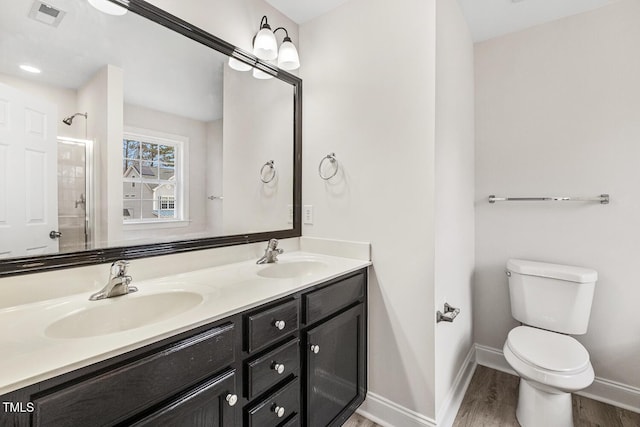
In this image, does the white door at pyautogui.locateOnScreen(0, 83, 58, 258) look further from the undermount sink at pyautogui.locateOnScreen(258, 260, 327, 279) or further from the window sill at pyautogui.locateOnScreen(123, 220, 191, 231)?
the undermount sink at pyautogui.locateOnScreen(258, 260, 327, 279)

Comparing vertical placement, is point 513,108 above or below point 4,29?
above

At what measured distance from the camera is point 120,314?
1025mm

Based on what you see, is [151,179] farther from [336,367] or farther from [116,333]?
[336,367]

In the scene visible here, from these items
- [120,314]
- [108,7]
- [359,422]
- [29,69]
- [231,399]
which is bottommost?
[359,422]

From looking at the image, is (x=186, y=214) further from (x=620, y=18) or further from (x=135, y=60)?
(x=620, y=18)

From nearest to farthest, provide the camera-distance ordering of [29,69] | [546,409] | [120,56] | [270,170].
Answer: [29,69], [120,56], [546,409], [270,170]

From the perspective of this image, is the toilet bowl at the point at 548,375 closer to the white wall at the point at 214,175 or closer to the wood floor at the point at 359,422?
the wood floor at the point at 359,422

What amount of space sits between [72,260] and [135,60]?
2.74 feet

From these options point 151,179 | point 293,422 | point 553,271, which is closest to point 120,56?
point 151,179

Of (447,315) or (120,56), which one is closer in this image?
(120,56)

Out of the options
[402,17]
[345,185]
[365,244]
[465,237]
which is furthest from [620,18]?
[365,244]

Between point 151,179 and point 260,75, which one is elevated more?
point 260,75

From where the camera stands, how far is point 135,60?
124 centimetres

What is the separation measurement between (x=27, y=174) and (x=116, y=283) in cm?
46
